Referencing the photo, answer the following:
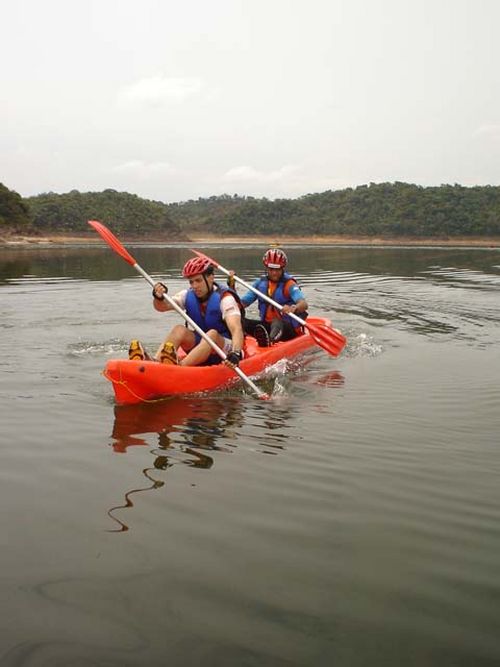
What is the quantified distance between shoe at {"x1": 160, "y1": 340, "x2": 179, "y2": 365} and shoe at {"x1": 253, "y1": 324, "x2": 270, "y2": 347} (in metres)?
2.58

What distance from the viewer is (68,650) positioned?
8.06 feet

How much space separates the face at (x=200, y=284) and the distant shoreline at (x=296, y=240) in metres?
50.3

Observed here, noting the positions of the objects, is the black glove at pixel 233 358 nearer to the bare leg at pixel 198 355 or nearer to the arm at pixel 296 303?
the bare leg at pixel 198 355

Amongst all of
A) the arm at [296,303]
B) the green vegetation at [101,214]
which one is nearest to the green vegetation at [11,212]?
the green vegetation at [101,214]

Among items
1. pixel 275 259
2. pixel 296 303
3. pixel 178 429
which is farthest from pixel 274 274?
pixel 178 429

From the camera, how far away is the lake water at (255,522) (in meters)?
2.56

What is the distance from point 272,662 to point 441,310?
507 inches

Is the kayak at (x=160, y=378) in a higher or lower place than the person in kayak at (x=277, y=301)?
lower

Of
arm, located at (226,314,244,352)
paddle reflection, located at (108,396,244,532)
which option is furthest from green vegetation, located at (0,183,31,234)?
paddle reflection, located at (108,396,244,532)

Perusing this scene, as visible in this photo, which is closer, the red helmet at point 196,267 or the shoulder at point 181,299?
the red helmet at point 196,267

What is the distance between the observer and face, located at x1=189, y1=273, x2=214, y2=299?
717 cm

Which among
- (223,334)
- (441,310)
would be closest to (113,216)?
(441,310)

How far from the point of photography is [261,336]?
9.34 meters

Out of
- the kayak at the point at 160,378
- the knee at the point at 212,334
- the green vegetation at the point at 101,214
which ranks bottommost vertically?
the kayak at the point at 160,378
